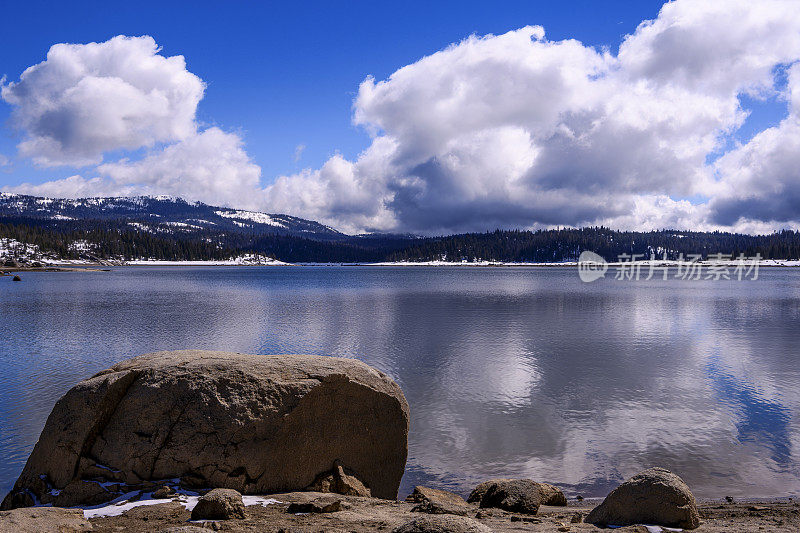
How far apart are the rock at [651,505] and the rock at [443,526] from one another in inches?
143

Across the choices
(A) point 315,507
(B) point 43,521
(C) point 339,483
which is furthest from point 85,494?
(C) point 339,483

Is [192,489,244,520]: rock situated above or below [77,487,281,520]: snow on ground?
above

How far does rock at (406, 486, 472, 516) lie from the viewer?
8234 mm

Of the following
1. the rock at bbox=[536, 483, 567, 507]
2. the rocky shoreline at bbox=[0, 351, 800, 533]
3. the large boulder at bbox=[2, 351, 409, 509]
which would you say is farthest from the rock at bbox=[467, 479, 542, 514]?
the large boulder at bbox=[2, 351, 409, 509]

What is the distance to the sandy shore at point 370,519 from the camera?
7488mm

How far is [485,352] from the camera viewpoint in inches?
1168

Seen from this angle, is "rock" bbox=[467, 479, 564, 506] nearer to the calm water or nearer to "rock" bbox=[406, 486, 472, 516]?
"rock" bbox=[406, 486, 472, 516]

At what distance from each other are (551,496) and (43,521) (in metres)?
8.64

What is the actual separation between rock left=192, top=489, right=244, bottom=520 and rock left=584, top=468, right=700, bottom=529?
220 inches

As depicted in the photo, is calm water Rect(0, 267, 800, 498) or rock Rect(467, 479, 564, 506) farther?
calm water Rect(0, 267, 800, 498)

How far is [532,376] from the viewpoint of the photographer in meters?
23.6

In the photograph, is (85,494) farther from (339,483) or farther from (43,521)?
(339,483)

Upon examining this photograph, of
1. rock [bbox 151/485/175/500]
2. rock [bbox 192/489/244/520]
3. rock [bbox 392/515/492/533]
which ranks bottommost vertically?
rock [bbox 151/485/175/500]

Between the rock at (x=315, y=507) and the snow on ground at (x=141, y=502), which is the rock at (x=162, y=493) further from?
the rock at (x=315, y=507)
